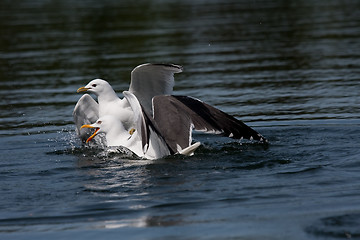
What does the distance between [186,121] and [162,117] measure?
1.12ft

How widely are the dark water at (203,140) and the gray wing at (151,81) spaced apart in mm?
1050

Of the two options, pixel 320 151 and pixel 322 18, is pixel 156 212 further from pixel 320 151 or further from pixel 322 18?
pixel 322 18

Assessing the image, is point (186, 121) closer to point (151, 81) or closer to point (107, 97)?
point (151, 81)

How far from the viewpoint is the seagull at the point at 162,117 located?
30.2ft

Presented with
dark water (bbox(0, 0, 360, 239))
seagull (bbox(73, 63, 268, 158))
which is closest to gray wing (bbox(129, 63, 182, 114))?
seagull (bbox(73, 63, 268, 158))

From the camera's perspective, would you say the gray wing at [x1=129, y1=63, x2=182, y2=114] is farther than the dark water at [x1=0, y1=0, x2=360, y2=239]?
Yes

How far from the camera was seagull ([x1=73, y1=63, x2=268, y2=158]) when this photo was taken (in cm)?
921

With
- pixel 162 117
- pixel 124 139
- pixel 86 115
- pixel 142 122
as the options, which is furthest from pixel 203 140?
pixel 142 122

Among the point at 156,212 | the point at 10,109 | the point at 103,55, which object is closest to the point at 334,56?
the point at 103,55

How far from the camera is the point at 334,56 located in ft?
55.2

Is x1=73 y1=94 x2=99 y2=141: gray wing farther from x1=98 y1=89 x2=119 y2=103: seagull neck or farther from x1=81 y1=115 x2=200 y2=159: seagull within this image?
x1=81 y1=115 x2=200 y2=159: seagull

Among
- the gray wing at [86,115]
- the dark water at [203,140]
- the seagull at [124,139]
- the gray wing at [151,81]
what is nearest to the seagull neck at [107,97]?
the gray wing at [86,115]

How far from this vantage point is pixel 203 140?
1062 cm

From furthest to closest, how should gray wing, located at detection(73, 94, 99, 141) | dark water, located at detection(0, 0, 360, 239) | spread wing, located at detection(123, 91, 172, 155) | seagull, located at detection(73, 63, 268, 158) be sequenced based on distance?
1. gray wing, located at detection(73, 94, 99, 141)
2. seagull, located at detection(73, 63, 268, 158)
3. spread wing, located at detection(123, 91, 172, 155)
4. dark water, located at detection(0, 0, 360, 239)
